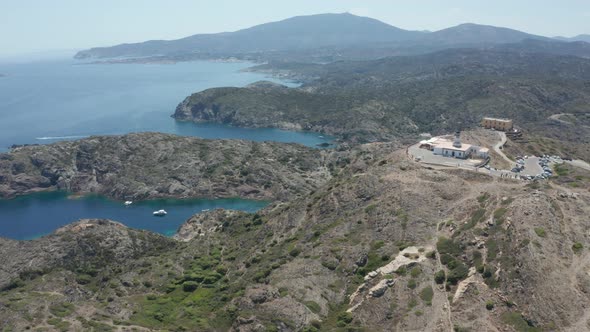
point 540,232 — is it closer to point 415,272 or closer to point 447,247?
point 447,247

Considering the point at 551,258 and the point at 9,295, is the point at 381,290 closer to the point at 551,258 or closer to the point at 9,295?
the point at 551,258

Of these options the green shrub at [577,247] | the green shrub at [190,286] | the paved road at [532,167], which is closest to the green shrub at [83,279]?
the green shrub at [190,286]

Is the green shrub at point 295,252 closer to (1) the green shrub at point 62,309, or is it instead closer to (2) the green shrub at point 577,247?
(1) the green shrub at point 62,309

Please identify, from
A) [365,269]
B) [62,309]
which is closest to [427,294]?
[365,269]

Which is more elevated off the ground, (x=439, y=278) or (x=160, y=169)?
(x=439, y=278)

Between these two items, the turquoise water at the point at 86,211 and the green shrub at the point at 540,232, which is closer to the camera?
the green shrub at the point at 540,232

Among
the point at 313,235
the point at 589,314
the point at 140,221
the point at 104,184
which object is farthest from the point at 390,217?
the point at 104,184

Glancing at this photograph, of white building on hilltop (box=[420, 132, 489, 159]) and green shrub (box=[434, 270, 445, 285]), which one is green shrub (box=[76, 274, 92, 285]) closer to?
green shrub (box=[434, 270, 445, 285])
